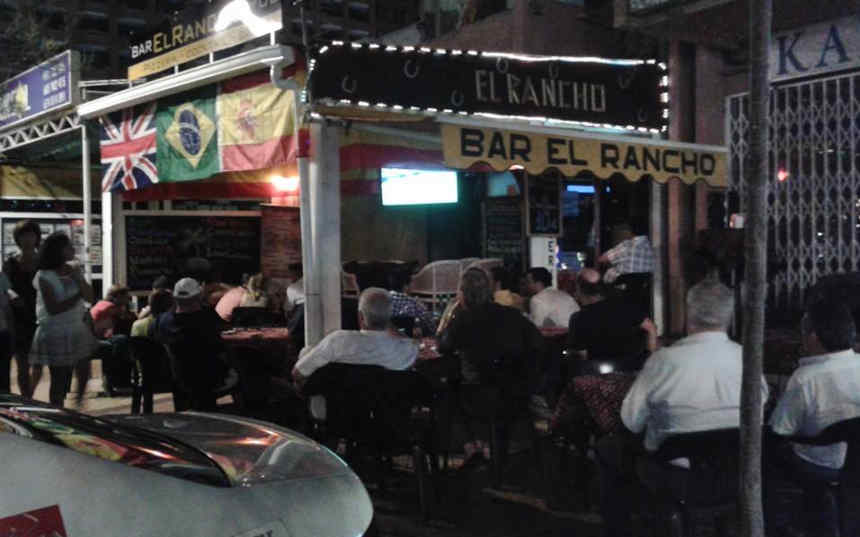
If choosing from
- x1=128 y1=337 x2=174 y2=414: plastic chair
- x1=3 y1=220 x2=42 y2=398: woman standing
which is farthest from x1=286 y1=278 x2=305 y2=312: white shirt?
x1=3 y1=220 x2=42 y2=398: woman standing

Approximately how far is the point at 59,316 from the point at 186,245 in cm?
573

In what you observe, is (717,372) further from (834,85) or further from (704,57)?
(704,57)

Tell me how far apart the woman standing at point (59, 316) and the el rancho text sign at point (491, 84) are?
2.74 m

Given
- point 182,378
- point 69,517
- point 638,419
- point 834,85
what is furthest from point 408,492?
point 834,85

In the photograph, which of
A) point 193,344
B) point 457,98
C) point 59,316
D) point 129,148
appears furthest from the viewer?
point 129,148

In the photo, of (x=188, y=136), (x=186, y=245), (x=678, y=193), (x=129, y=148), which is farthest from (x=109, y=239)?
(x=678, y=193)

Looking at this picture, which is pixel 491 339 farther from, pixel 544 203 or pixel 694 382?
pixel 544 203

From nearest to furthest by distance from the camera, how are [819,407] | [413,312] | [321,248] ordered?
[819,407], [321,248], [413,312]

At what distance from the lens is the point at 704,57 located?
10.3 meters

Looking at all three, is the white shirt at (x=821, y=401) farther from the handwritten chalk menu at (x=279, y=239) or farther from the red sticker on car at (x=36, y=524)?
the handwritten chalk menu at (x=279, y=239)

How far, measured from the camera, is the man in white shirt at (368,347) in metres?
5.17

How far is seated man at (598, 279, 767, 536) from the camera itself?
3.67 metres

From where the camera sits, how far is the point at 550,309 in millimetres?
7891

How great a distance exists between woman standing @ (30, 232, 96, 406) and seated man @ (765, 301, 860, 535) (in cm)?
554
